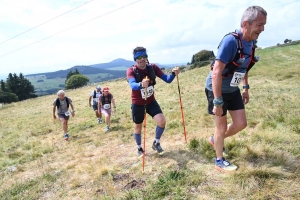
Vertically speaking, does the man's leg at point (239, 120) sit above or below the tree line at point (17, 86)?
below

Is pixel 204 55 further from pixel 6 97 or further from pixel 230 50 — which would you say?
pixel 6 97

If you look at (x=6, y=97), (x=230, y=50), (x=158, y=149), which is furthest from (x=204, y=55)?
(x=6, y=97)

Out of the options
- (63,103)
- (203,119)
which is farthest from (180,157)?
(63,103)

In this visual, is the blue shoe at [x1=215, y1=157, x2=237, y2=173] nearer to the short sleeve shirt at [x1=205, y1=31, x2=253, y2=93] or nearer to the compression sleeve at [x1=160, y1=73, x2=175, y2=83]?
the short sleeve shirt at [x1=205, y1=31, x2=253, y2=93]

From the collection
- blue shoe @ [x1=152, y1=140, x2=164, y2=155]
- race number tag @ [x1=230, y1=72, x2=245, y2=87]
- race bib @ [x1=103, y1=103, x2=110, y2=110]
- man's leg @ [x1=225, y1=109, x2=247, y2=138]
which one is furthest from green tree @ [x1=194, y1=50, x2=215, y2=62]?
race number tag @ [x1=230, y1=72, x2=245, y2=87]

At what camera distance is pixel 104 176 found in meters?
5.41

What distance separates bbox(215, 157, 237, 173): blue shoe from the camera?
428cm

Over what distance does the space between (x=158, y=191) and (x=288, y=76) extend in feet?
61.4

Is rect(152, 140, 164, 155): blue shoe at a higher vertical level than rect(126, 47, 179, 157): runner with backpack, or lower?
lower

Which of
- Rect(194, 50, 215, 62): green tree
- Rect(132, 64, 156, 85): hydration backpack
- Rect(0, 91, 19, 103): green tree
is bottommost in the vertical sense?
Rect(0, 91, 19, 103): green tree

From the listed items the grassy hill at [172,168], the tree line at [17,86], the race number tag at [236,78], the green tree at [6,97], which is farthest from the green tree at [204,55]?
the tree line at [17,86]

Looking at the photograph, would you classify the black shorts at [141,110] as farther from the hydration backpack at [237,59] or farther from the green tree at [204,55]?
the green tree at [204,55]

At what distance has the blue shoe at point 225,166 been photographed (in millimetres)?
4283

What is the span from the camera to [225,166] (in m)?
4.38
